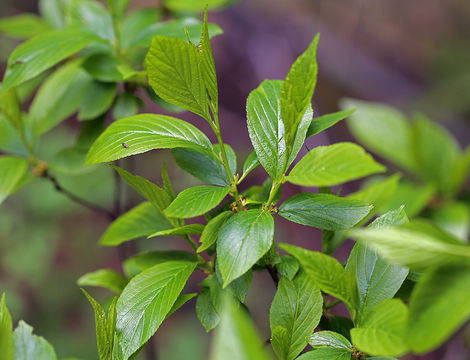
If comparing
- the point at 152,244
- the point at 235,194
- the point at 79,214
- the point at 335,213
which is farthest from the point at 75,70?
the point at 79,214

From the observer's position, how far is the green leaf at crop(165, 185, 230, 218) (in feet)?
1.43

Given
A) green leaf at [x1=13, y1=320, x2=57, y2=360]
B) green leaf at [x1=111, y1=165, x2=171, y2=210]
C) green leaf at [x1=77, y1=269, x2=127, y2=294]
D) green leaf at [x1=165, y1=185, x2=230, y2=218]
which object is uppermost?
green leaf at [x1=165, y1=185, x2=230, y2=218]

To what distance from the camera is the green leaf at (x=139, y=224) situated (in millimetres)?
569

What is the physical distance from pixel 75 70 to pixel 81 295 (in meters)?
1.72

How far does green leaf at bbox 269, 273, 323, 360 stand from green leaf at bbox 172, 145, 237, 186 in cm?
14

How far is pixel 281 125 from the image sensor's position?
48cm

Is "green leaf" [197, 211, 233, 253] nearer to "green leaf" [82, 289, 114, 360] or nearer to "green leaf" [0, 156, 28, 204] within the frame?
"green leaf" [82, 289, 114, 360]

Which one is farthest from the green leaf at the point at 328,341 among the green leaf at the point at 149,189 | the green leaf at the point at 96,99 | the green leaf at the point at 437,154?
the green leaf at the point at 437,154

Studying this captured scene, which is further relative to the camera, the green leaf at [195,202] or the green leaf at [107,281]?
the green leaf at [107,281]

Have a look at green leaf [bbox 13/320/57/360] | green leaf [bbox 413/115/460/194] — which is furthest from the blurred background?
green leaf [bbox 13/320/57/360]

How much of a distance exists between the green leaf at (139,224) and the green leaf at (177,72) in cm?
17

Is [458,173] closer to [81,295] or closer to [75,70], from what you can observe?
[75,70]

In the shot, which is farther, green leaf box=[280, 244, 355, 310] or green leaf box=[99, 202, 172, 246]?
Result: green leaf box=[99, 202, 172, 246]

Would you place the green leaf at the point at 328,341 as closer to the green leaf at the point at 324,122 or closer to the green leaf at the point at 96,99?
the green leaf at the point at 324,122
